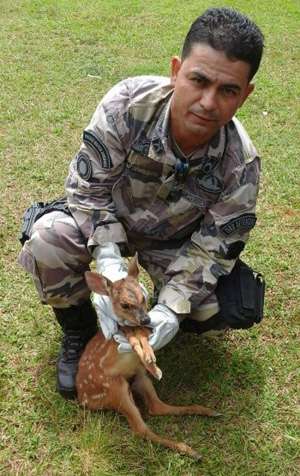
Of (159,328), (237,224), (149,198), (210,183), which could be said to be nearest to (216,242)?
(237,224)

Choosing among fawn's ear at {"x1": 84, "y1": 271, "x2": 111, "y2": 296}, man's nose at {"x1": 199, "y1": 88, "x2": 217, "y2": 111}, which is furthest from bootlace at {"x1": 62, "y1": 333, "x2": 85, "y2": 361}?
man's nose at {"x1": 199, "y1": 88, "x2": 217, "y2": 111}

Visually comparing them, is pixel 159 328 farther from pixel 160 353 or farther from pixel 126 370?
Result: pixel 160 353

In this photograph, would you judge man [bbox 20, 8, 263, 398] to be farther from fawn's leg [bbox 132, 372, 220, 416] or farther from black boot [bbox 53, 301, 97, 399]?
fawn's leg [bbox 132, 372, 220, 416]

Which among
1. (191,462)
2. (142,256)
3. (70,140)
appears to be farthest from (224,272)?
(70,140)

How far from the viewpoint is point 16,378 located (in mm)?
2945

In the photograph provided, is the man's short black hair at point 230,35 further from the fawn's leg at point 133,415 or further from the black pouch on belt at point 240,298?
the fawn's leg at point 133,415

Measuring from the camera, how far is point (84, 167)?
8.90 ft

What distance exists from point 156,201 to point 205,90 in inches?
23.8

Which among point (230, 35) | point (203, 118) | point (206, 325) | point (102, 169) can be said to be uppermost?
point (230, 35)

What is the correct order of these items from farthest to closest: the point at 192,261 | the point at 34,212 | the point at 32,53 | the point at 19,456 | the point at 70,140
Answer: the point at 32,53
the point at 70,140
the point at 34,212
the point at 192,261
the point at 19,456

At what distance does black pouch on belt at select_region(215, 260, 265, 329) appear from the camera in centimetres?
285

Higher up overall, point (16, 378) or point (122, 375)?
point (122, 375)

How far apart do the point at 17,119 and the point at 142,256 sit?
2.65 meters

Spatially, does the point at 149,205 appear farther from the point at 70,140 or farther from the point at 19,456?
the point at 70,140
